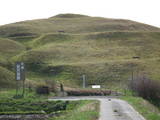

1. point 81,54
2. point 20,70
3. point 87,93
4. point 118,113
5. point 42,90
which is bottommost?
point 118,113

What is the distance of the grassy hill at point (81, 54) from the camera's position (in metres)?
101

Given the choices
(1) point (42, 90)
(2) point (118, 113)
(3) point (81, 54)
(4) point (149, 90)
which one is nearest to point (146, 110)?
(2) point (118, 113)

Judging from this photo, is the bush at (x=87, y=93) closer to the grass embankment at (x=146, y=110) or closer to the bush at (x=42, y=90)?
the bush at (x=42, y=90)

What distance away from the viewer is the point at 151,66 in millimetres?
105688

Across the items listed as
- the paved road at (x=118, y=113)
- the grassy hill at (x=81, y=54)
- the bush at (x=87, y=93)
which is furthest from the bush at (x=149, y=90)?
the grassy hill at (x=81, y=54)

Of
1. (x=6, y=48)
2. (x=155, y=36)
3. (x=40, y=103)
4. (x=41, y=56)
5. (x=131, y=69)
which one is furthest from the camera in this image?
(x=155, y=36)

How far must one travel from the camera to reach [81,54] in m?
124

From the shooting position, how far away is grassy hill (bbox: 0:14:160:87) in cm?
10116

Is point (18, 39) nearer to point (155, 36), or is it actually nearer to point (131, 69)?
point (155, 36)

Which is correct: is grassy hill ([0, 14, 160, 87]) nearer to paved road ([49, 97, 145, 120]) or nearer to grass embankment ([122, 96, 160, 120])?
grass embankment ([122, 96, 160, 120])

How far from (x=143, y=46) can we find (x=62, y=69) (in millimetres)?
35323

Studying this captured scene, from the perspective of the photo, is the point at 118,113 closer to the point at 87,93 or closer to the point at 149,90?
the point at 149,90

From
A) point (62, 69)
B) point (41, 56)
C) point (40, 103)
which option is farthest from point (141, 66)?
point (40, 103)

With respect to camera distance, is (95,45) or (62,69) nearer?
(62,69)
